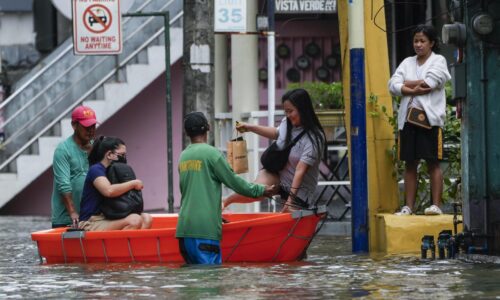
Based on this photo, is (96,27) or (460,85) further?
(96,27)

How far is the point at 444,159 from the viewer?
56.2 ft

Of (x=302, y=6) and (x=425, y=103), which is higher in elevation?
(x=302, y=6)

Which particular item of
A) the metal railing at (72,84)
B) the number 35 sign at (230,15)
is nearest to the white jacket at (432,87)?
the number 35 sign at (230,15)

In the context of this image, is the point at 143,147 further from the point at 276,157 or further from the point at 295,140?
the point at 295,140

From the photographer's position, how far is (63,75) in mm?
25719

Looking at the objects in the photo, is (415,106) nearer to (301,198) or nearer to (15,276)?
(301,198)

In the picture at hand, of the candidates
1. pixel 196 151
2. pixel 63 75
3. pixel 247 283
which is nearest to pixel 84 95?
pixel 63 75

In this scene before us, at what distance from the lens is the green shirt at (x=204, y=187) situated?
1338 centimetres

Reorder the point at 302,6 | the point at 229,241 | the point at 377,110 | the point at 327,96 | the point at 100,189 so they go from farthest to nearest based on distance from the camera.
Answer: the point at 302,6, the point at 327,96, the point at 377,110, the point at 100,189, the point at 229,241

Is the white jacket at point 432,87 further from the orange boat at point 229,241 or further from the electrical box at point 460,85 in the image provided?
the orange boat at point 229,241

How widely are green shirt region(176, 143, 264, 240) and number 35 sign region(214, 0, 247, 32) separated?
591 cm

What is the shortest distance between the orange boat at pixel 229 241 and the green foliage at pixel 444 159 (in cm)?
249

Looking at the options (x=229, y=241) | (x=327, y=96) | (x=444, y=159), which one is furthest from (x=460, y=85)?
(x=327, y=96)

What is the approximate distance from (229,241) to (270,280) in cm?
201
